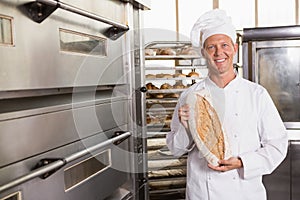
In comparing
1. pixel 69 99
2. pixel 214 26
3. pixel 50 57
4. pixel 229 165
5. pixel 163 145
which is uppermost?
pixel 214 26

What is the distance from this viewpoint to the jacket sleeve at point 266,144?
128 cm

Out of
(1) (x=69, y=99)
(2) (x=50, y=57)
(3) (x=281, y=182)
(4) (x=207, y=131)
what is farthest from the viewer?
(3) (x=281, y=182)

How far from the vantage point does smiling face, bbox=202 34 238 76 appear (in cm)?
126

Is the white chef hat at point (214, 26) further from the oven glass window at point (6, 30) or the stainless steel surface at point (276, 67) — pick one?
the stainless steel surface at point (276, 67)

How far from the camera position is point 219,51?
4.12ft

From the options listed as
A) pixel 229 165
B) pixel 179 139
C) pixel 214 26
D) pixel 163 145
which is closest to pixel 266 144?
pixel 229 165

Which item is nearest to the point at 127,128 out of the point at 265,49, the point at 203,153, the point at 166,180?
the point at 203,153

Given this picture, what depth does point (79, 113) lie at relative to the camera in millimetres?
875

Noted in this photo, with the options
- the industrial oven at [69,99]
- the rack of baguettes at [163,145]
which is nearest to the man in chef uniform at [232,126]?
the industrial oven at [69,99]

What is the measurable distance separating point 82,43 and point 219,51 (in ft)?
1.85

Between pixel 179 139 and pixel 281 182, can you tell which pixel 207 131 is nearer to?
pixel 179 139

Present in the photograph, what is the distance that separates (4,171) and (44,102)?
0.22 m

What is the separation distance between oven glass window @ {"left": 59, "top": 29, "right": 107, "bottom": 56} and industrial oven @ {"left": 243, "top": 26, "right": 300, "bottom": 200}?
1697 millimetres

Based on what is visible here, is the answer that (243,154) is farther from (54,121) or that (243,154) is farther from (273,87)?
(273,87)
